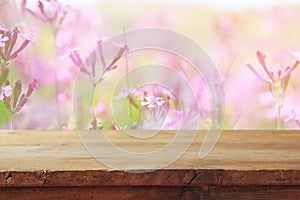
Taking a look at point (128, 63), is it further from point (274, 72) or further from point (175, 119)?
point (274, 72)

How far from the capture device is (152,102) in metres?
1.58

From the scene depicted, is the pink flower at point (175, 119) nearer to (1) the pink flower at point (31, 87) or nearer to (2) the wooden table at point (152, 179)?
(1) the pink flower at point (31, 87)

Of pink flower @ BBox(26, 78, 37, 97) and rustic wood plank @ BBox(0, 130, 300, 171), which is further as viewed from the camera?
pink flower @ BBox(26, 78, 37, 97)

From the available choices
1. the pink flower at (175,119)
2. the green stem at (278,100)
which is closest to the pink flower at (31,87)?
the pink flower at (175,119)

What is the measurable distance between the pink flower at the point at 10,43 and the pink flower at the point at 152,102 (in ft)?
1.18

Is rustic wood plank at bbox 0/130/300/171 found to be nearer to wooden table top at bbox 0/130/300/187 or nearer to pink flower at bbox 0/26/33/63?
wooden table top at bbox 0/130/300/187

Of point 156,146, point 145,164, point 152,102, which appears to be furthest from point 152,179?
point 152,102

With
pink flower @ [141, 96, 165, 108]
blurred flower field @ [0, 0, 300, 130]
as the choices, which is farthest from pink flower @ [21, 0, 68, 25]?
pink flower @ [141, 96, 165, 108]

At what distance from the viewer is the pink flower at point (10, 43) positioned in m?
1.57

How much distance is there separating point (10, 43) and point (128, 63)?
0.33 metres

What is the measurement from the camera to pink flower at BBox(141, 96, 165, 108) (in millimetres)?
1575

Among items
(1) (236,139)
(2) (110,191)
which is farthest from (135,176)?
(1) (236,139)

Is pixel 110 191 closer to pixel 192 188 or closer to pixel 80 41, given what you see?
pixel 192 188

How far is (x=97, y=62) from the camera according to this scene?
1.60 m
